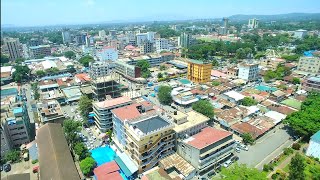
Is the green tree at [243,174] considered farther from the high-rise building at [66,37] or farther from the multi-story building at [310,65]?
the high-rise building at [66,37]

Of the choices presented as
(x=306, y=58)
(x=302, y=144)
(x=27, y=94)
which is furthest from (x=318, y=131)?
(x=27, y=94)

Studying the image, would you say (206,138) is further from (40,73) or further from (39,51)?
(39,51)

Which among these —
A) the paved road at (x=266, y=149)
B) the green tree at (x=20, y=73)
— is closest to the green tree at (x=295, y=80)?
the paved road at (x=266, y=149)

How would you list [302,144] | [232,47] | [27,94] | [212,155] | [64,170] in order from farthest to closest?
[232,47] → [27,94] → [302,144] → [212,155] → [64,170]

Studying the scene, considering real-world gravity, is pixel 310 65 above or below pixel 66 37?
below

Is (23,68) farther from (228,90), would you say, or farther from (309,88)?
(309,88)

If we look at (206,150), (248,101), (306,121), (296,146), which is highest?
(306,121)

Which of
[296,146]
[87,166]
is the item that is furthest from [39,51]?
[296,146]

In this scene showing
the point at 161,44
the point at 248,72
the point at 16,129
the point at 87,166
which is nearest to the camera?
the point at 87,166
